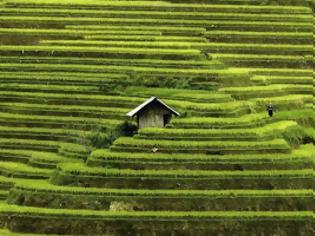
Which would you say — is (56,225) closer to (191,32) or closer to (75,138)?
(75,138)

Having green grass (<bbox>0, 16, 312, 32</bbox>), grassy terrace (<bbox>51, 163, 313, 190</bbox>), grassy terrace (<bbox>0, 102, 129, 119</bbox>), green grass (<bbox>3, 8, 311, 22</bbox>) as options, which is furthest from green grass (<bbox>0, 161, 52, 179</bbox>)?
green grass (<bbox>3, 8, 311, 22</bbox>)

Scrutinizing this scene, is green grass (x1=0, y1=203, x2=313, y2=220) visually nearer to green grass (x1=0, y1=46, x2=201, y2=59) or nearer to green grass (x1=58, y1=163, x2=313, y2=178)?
green grass (x1=58, y1=163, x2=313, y2=178)

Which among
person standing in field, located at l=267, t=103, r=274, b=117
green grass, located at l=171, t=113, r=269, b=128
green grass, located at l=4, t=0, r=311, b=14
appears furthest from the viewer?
green grass, located at l=4, t=0, r=311, b=14

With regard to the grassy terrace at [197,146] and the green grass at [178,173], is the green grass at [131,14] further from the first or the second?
the green grass at [178,173]

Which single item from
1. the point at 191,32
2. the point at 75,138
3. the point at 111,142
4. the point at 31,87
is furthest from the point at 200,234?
the point at 191,32

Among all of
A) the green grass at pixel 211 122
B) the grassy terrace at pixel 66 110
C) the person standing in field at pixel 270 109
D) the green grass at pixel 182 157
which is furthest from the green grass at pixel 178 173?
the grassy terrace at pixel 66 110

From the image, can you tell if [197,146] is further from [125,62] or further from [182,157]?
[125,62]
